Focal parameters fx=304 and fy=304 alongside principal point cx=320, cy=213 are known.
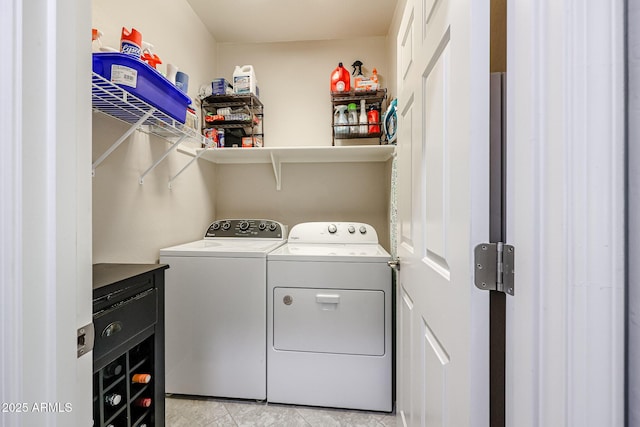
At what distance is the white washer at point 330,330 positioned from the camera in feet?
5.74

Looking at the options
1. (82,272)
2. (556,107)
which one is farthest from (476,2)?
(82,272)

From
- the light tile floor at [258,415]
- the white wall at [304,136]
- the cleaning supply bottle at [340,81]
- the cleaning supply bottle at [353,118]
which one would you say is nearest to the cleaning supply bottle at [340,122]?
the cleaning supply bottle at [353,118]

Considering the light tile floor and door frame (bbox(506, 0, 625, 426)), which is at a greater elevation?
door frame (bbox(506, 0, 625, 426))

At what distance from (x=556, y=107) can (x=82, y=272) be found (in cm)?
88

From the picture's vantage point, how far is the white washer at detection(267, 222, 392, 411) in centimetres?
175

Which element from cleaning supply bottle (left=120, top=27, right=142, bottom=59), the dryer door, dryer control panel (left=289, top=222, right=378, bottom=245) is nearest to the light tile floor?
the dryer door

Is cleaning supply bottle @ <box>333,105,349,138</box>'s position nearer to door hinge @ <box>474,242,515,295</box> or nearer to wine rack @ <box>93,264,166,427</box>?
wine rack @ <box>93,264,166,427</box>

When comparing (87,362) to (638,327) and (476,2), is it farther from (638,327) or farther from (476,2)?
(476,2)

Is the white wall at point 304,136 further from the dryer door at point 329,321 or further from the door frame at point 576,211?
the door frame at point 576,211

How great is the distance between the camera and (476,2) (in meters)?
0.59

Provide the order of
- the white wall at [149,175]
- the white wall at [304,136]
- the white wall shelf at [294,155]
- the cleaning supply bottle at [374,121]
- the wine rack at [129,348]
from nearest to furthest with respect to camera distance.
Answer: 1. the wine rack at [129,348]
2. the white wall at [149,175]
3. the white wall shelf at [294,155]
4. the cleaning supply bottle at [374,121]
5. the white wall at [304,136]

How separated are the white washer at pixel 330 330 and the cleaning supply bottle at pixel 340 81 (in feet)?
4.39

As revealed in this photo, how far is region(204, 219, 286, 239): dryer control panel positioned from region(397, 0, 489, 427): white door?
4.28 ft

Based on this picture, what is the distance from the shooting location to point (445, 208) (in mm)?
785
